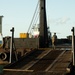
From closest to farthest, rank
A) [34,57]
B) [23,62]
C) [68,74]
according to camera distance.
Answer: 1. [68,74]
2. [23,62]
3. [34,57]

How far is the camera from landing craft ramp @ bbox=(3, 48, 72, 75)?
A: 71.9 ft

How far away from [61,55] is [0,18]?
12.2m

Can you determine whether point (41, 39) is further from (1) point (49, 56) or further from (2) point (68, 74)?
(2) point (68, 74)

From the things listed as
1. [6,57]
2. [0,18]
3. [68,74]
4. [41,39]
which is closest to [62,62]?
[68,74]

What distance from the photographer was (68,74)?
2100cm

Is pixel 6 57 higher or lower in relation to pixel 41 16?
lower

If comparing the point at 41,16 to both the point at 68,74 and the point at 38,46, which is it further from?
the point at 68,74

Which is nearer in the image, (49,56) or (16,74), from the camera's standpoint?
(16,74)

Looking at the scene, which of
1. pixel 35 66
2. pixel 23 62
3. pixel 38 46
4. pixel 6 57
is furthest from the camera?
pixel 38 46

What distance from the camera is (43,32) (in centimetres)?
3753

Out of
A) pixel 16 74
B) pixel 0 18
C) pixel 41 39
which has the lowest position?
pixel 16 74

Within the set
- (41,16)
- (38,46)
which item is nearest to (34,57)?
(38,46)

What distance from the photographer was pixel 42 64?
82.4 feet

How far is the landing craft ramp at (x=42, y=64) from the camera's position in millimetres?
21906
